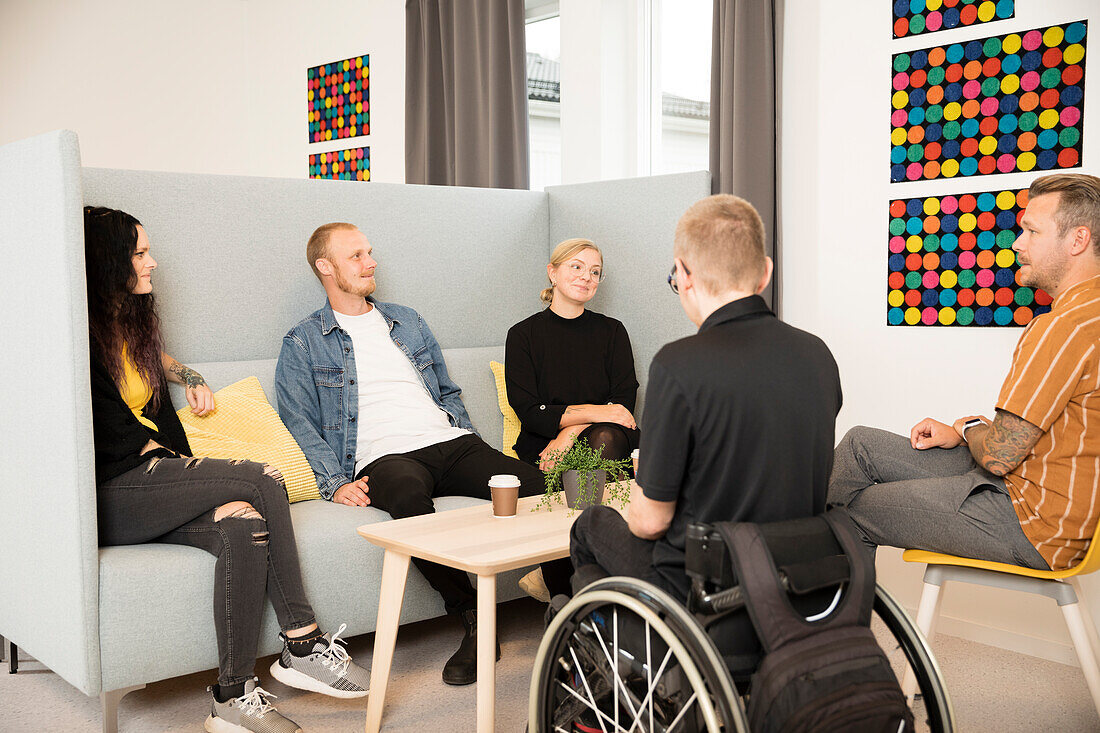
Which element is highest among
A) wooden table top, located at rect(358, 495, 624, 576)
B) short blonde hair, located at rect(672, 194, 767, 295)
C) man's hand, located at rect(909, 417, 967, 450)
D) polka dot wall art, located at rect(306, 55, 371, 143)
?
polka dot wall art, located at rect(306, 55, 371, 143)

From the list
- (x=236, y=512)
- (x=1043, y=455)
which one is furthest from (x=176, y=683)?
(x=1043, y=455)

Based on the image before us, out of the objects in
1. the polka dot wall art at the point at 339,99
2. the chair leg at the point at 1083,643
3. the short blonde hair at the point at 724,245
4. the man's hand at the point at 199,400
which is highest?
the polka dot wall art at the point at 339,99

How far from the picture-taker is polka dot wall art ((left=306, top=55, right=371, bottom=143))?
17.4 ft

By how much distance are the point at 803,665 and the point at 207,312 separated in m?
2.10

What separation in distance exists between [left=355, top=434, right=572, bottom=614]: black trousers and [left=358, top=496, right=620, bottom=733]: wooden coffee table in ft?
0.82

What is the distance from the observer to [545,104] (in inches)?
185

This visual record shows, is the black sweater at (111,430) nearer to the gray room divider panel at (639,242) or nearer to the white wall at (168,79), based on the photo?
the gray room divider panel at (639,242)

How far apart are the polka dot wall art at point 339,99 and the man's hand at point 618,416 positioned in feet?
9.40

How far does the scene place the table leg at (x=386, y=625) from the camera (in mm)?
2096

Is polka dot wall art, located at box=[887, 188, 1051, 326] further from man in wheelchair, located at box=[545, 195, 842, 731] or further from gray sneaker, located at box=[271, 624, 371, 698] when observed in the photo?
gray sneaker, located at box=[271, 624, 371, 698]

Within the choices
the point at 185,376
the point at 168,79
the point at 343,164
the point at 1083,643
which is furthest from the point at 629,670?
the point at 168,79

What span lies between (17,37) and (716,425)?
246 inches

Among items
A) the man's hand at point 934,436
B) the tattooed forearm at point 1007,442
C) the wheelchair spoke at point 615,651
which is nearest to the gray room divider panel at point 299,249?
the man's hand at point 934,436

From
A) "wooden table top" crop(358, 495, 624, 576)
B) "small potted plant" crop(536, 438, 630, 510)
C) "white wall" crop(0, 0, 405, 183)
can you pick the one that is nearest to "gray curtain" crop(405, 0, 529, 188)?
"white wall" crop(0, 0, 405, 183)
